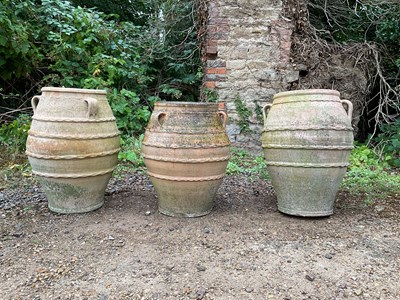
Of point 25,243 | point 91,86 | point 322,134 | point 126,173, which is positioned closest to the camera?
point 25,243

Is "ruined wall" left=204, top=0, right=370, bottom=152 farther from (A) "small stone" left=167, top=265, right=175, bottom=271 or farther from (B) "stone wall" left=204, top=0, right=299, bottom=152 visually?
(A) "small stone" left=167, top=265, right=175, bottom=271

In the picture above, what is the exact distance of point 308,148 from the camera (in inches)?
91.4

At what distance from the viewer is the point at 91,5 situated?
6.59 metres

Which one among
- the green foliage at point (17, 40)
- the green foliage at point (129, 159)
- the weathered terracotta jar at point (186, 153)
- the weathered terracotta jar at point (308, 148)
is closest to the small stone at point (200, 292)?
the weathered terracotta jar at point (186, 153)

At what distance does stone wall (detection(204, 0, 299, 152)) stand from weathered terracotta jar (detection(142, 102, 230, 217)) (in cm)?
194

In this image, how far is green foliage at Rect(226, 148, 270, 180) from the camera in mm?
3635

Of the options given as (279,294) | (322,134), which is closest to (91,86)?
(322,134)

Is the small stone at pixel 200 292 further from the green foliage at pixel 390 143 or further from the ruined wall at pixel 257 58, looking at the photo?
the green foliage at pixel 390 143

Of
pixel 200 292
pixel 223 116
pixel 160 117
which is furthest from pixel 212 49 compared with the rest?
pixel 200 292

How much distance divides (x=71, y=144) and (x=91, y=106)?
0.93 feet

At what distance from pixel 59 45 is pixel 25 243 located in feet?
11.3

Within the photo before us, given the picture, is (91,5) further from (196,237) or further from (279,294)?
(279,294)

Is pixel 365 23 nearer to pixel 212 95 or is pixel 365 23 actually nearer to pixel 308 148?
pixel 212 95

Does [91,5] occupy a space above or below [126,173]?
above
